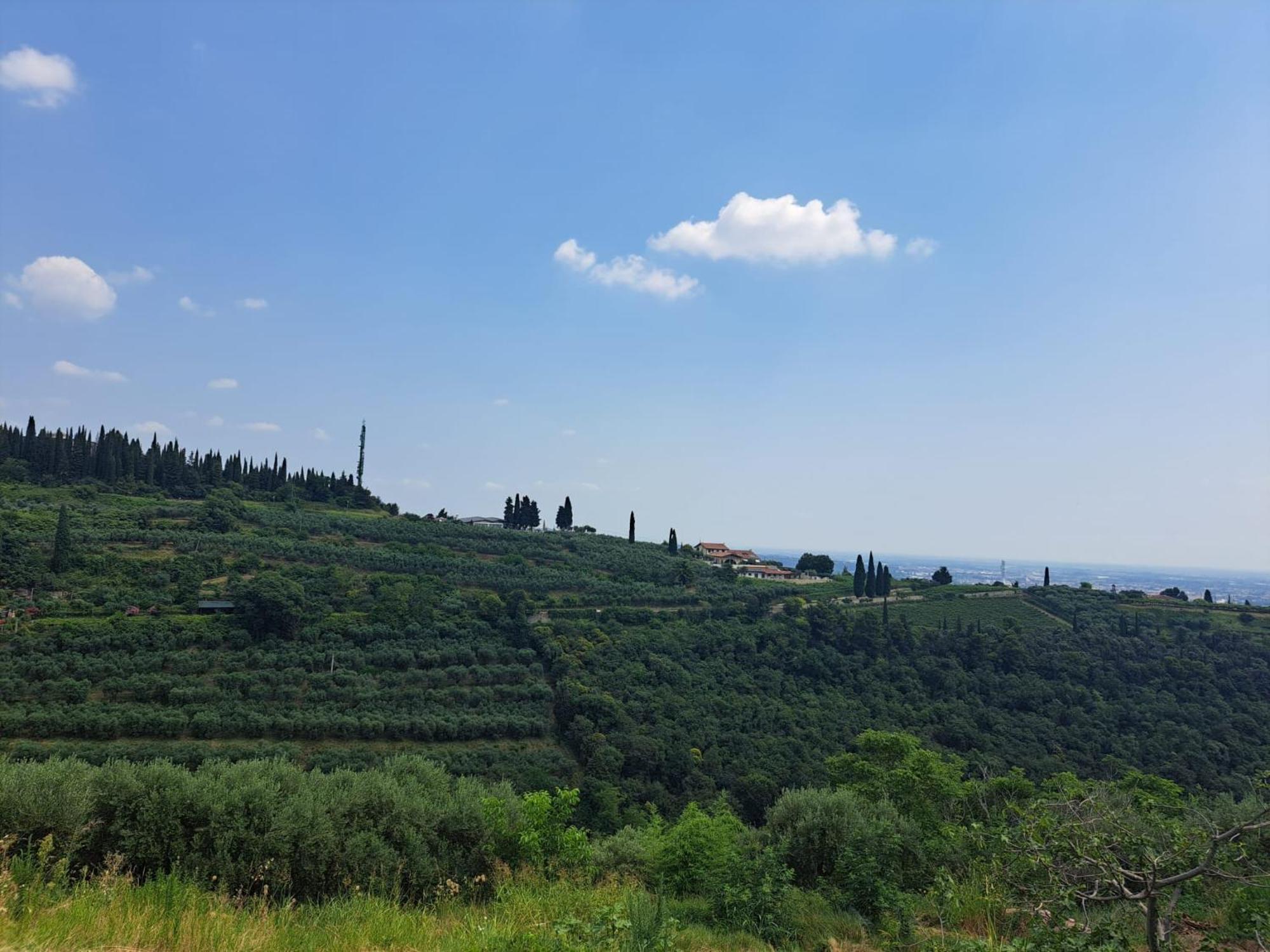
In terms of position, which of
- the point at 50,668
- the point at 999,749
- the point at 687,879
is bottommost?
the point at 999,749

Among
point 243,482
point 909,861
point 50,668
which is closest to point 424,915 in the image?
point 909,861

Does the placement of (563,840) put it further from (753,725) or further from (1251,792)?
(753,725)

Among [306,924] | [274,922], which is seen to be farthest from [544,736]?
[274,922]

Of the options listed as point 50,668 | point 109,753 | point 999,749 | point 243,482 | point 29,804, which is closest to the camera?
point 29,804

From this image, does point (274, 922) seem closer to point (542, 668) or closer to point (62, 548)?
point (542, 668)

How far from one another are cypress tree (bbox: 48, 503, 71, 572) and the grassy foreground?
46.2 meters

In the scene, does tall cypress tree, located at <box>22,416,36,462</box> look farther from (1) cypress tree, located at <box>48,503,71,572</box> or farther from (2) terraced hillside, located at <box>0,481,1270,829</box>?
(1) cypress tree, located at <box>48,503,71,572</box>

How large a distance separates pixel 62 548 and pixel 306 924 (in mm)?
49538

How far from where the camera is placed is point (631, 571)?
67.9 m

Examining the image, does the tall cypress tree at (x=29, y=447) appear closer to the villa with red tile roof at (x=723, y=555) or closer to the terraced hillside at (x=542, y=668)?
the terraced hillside at (x=542, y=668)

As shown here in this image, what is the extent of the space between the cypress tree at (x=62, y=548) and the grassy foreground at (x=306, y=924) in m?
46.2

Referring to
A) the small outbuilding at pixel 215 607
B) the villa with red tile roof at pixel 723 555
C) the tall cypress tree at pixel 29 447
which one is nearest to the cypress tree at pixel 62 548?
the small outbuilding at pixel 215 607

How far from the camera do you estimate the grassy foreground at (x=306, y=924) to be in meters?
5.24

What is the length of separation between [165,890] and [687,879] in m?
7.67
